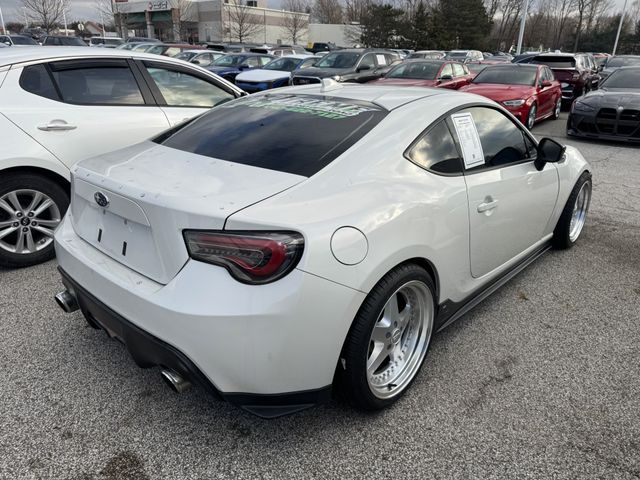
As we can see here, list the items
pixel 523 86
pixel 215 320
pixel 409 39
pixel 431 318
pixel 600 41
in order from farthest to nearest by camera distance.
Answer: pixel 600 41 < pixel 409 39 < pixel 523 86 < pixel 431 318 < pixel 215 320

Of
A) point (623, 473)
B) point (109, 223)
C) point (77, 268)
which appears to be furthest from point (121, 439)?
point (623, 473)

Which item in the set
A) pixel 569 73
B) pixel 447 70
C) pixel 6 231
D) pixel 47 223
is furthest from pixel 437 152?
pixel 569 73

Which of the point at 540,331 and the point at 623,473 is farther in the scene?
the point at 540,331

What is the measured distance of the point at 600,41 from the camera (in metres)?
66.2

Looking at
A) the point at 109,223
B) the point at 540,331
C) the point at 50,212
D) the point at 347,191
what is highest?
the point at 347,191

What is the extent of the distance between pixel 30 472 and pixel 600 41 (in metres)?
79.9

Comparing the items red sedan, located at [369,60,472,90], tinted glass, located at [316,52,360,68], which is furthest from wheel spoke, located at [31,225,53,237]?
tinted glass, located at [316,52,360,68]

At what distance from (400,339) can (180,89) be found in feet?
11.7

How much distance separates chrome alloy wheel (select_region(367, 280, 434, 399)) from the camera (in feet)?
7.79

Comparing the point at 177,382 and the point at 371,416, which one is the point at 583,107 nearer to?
the point at 371,416

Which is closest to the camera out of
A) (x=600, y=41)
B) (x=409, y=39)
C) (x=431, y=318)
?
(x=431, y=318)

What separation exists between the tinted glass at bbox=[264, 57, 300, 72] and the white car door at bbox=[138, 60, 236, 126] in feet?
37.0

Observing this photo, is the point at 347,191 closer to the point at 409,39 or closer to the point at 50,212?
the point at 50,212

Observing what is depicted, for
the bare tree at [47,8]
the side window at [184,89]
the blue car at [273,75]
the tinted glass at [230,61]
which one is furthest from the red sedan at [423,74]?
the bare tree at [47,8]
